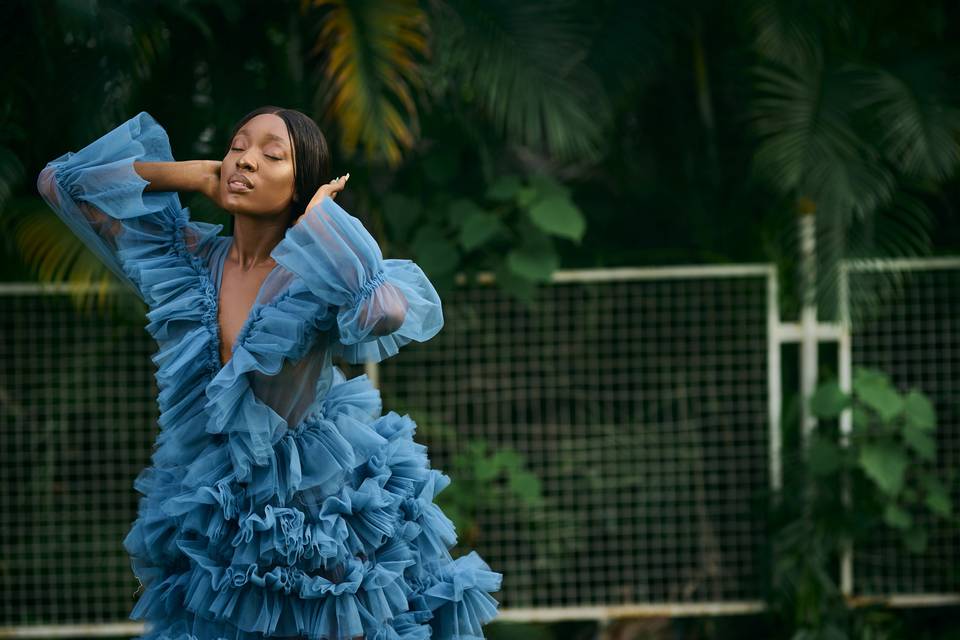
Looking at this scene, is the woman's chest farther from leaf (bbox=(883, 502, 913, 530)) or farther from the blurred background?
leaf (bbox=(883, 502, 913, 530))

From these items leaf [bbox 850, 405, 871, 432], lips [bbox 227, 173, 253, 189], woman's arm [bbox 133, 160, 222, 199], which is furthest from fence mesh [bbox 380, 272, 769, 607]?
lips [bbox 227, 173, 253, 189]

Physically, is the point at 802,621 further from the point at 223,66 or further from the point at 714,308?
the point at 223,66

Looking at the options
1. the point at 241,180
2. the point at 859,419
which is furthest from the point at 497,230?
the point at 241,180

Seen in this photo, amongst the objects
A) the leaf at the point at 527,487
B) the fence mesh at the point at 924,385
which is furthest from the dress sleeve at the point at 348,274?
the fence mesh at the point at 924,385

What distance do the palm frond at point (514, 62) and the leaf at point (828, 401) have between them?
1.39 metres

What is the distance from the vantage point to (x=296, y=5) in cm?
538

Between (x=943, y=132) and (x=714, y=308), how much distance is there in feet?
3.86

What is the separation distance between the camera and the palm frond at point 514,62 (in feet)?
17.2

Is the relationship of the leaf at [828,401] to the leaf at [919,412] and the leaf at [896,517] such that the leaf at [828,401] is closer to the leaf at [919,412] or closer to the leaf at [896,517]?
the leaf at [919,412]

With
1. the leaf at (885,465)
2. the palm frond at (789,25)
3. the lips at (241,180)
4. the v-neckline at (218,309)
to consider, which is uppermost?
the palm frond at (789,25)

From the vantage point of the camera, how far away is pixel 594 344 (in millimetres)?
5625

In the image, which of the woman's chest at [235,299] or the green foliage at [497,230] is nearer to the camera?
the woman's chest at [235,299]

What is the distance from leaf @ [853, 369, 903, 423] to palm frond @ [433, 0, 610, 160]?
1.47 m

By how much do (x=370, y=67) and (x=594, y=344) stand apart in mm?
1533
